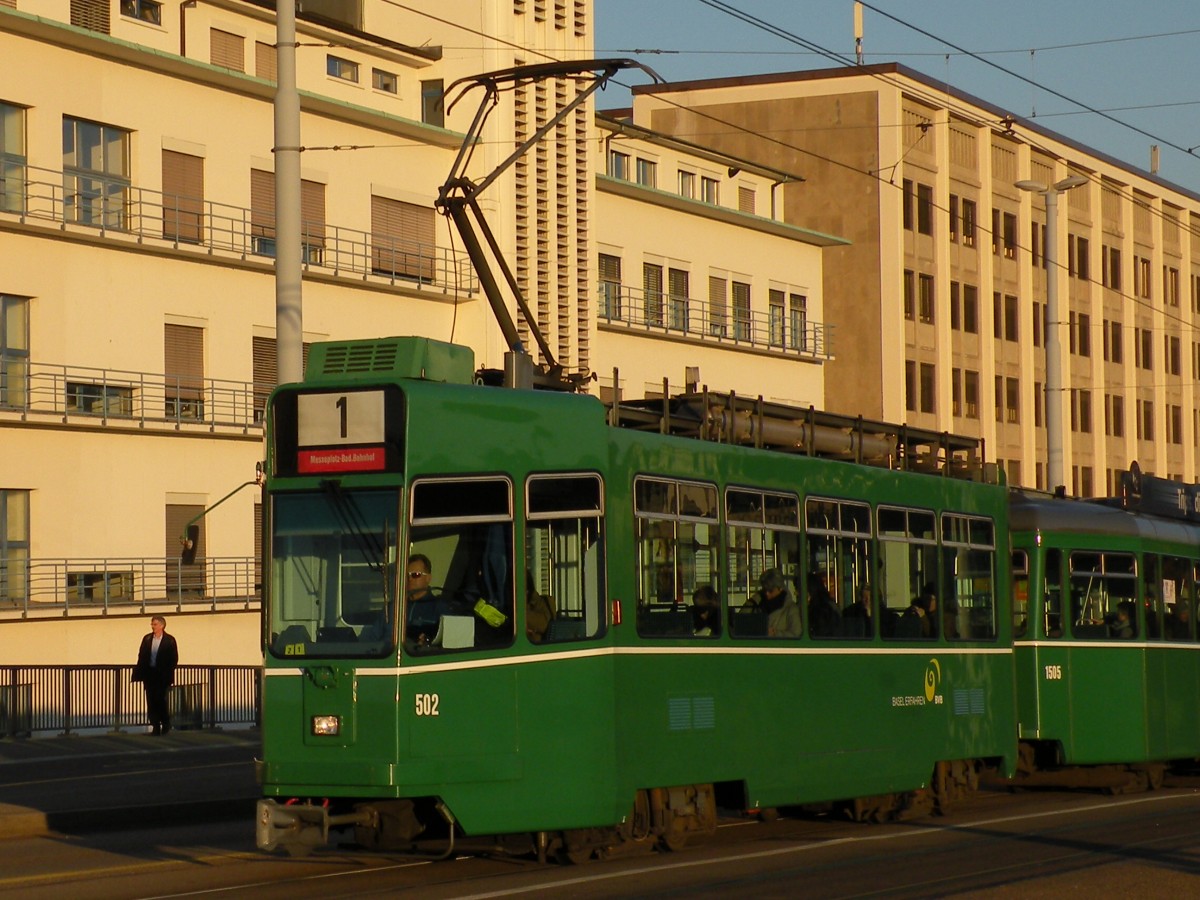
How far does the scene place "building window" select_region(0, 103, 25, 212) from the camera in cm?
3912

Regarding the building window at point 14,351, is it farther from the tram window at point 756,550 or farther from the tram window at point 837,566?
the tram window at point 756,550

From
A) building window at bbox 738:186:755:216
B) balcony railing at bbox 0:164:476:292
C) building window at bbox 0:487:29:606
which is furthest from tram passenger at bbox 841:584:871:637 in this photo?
building window at bbox 738:186:755:216

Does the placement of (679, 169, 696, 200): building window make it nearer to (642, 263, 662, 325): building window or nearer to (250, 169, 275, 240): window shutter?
(642, 263, 662, 325): building window

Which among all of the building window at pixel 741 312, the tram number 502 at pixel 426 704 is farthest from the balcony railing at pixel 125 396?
the tram number 502 at pixel 426 704

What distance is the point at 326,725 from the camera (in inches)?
490

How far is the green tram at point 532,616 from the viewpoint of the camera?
1243cm

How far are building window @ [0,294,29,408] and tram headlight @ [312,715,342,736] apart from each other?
92.8 ft

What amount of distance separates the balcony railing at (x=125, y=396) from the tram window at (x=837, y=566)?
25714mm

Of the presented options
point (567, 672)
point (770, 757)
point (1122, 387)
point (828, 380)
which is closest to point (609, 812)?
point (567, 672)

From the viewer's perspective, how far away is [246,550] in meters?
43.9

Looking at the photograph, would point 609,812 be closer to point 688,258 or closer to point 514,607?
point 514,607

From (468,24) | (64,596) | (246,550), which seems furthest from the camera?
(468,24)

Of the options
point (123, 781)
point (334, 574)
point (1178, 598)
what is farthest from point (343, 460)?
point (1178, 598)

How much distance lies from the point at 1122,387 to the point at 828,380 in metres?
19.2
